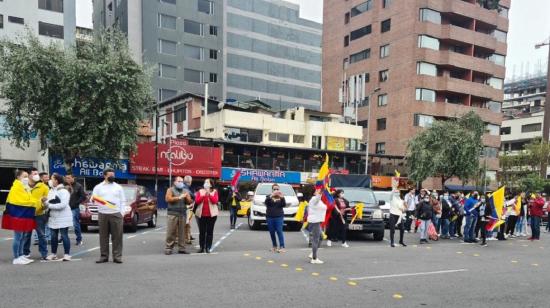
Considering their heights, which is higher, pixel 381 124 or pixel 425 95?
pixel 425 95

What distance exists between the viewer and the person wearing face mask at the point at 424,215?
47.2 ft

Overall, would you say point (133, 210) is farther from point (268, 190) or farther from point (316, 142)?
point (316, 142)

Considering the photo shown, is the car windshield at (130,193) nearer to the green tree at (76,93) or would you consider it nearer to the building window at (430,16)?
the green tree at (76,93)

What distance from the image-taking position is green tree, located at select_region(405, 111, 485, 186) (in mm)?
36625

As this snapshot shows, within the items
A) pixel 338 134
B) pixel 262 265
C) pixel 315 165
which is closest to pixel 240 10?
pixel 338 134

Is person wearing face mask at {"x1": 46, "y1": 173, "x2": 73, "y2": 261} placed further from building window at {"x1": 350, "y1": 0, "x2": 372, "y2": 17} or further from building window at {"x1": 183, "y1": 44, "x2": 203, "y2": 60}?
building window at {"x1": 350, "y1": 0, "x2": 372, "y2": 17}

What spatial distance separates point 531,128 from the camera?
7331 cm

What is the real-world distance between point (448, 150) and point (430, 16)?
2206cm

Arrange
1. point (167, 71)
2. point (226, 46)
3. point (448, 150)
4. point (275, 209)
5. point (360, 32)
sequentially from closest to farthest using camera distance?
point (275, 209)
point (448, 150)
point (167, 71)
point (360, 32)
point (226, 46)

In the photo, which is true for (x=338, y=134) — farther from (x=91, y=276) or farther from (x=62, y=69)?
(x=91, y=276)

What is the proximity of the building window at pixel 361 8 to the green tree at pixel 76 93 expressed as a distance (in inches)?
1599

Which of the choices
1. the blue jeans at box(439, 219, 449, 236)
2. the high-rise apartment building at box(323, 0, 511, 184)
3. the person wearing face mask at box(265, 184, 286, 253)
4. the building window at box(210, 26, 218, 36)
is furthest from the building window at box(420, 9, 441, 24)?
the person wearing face mask at box(265, 184, 286, 253)

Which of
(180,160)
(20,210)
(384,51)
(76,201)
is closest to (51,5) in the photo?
(180,160)

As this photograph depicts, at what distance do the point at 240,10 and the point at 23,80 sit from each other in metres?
48.4
